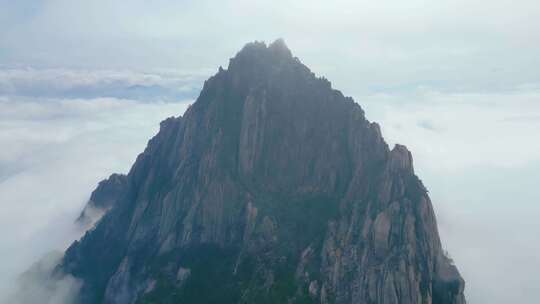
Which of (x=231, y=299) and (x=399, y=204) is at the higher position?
(x=399, y=204)

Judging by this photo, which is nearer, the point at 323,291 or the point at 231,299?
the point at 323,291

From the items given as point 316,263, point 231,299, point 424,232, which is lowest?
point 231,299

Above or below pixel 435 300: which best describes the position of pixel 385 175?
above

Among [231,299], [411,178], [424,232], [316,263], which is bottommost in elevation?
[231,299]

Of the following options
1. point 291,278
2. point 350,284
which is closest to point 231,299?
point 291,278

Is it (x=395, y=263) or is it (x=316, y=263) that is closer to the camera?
(x=395, y=263)

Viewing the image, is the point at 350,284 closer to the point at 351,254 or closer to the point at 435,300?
the point at 351,254

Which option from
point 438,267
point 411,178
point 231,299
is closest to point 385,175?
point 411,178

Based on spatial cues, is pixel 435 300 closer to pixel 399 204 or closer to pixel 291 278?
pixel 399 204
